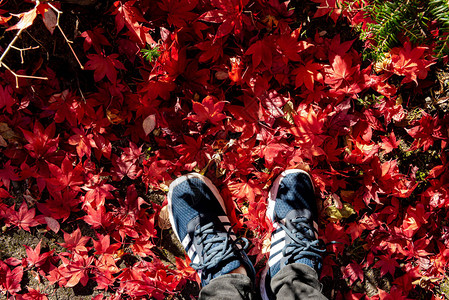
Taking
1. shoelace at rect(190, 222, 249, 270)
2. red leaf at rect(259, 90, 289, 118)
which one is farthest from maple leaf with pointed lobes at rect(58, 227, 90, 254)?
red leaf at rect(259, 90, 289, 118)

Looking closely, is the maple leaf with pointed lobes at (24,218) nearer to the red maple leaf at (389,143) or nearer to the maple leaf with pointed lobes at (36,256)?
the maple leaf with pointed lobes at (36,256)

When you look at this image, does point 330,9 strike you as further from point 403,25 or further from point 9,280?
point 9,280

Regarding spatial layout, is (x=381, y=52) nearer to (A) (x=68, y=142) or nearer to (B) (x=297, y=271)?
(B) (x=297, y=271)

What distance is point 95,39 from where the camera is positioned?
1.66m

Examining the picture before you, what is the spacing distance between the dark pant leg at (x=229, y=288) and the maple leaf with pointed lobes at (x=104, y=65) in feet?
3.93

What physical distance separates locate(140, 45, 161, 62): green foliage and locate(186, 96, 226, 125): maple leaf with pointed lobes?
323 millimetres

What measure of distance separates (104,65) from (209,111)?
2.00ft

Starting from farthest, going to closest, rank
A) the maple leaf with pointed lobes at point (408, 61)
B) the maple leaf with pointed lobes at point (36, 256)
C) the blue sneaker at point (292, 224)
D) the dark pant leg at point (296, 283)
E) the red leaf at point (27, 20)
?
the maple leaf with pointed lobes at point (36, 256) < the blue sneaker at point (292, 224) < the maple leaf with pointed lobes at point (408, 61) < the dark pant leg at point (296, 283) < the red leaf at point (27, 20)

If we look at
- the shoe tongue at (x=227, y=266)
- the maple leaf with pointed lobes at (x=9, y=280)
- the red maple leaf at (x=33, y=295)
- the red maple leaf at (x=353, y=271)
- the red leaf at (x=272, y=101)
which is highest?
the red leaf at (x=272, y=101)

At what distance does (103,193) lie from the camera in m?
1.76

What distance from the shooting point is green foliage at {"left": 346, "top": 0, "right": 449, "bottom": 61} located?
4.75 feet

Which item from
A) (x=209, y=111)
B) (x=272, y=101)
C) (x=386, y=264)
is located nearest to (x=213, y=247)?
(x=209, y=111)

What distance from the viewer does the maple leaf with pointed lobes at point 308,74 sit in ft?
5.52

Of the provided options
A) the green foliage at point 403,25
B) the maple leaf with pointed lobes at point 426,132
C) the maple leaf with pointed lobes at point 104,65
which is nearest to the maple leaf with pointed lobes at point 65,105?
the maple leaf with pointed lobes at point 104,65
